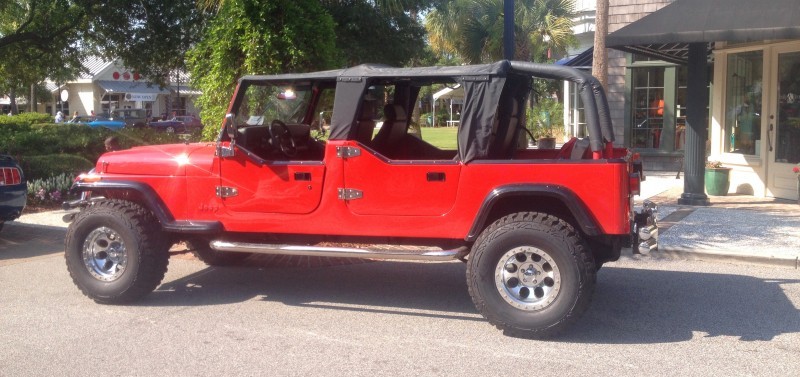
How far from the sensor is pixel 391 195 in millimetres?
6262

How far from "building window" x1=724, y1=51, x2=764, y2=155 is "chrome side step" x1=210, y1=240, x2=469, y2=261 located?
9295 millimetres

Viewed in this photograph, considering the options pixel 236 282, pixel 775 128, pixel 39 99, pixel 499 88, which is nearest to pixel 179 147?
pixel 236 282

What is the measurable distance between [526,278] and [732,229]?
5.43m

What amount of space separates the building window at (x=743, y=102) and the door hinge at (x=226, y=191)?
999 centimetres

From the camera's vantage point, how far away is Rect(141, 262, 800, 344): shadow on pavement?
6.15m

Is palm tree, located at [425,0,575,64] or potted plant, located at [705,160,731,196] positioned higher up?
palm tree, located at [425,0,575,64]

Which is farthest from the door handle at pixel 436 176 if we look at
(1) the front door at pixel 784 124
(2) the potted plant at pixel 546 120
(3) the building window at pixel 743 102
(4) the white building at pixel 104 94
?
(4) the white building at pixel 104 94

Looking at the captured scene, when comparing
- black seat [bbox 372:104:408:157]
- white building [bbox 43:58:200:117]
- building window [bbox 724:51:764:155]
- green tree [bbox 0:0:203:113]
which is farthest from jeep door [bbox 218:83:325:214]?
white building [bbox 43:58:200:117]

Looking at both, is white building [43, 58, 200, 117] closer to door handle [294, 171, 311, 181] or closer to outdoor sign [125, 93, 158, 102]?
outdoor sign [125, 93, 158, 102]

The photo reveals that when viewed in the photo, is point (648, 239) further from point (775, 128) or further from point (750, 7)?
point (775, 128)

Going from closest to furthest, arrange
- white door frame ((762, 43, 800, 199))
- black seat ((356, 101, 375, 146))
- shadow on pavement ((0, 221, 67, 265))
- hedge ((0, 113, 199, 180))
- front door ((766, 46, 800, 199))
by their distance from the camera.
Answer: black seat ((356, 101, 375, 146)) < shadow on pavement ((0, 221, 67, 265)) < front door ((766, 46, 800, 199)) < white door frame ((762, 43, 800, 199)) < hedge ((0, 113, 199, 180))

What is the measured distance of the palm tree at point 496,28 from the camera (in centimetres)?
2853

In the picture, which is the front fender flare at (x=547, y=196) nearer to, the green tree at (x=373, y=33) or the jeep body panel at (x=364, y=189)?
the jeep body panel at (x=364, y=189)

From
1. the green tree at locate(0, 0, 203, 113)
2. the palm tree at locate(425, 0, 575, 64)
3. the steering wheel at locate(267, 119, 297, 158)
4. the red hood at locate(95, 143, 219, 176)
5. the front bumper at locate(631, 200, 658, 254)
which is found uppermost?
the palm tree at locate(425, 0, 575, 64)
